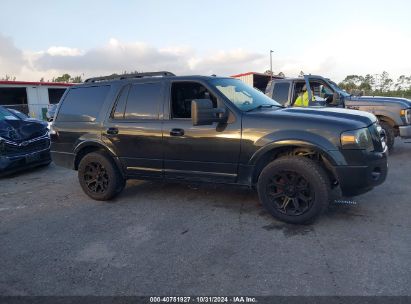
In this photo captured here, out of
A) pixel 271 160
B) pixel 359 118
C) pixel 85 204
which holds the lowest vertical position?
pixel 85 204

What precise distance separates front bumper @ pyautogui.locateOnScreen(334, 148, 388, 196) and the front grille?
643cm

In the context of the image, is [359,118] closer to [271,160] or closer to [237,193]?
[271,160]

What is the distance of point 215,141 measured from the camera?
4.56 m

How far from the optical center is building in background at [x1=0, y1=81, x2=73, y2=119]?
2406 cm

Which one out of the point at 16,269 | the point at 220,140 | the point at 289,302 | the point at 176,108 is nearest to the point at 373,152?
the point at 220,140

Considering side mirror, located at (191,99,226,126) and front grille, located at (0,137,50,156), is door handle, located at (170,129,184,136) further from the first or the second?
front grille, located at (0,137,50,156)

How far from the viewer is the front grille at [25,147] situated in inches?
290

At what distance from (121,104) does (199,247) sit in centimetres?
254

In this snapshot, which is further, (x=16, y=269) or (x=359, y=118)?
(x=359, y=118)

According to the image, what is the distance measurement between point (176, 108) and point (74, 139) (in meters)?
1.80

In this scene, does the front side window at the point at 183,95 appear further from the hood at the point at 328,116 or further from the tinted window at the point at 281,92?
the tinted window at the point at 281,92

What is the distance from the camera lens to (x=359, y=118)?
424cm

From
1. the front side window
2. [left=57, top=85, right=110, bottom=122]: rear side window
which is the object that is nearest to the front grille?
[left=57, top=85, right=110, bottom=122]: rear side window

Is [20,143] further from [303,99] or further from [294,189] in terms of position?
[303,99]
